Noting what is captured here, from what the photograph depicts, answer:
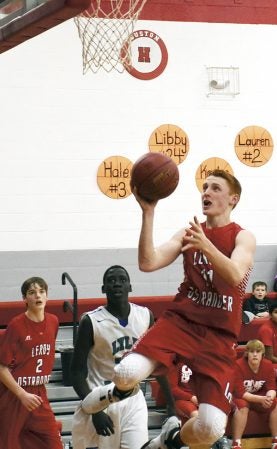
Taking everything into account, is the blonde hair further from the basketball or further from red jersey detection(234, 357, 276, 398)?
the basketball

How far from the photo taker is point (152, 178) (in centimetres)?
521

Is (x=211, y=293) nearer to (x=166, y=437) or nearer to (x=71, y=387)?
(x=166, y=437)

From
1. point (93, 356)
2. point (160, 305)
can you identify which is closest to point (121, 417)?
point (93, 356)

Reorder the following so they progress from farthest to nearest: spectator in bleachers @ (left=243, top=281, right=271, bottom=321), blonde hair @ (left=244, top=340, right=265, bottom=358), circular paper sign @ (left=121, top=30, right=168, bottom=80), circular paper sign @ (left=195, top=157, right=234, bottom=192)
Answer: circular paper sign @ (left=195, top=157, right=234, bottom=192)
circular paper sign @ (left=121, top=30, right=168, bottom=80)
spectator in bleachers @ (left=243, top=281, right=271, bottom=321)
blonde hair @ (left=244, top=340, right=265, bottom=358)

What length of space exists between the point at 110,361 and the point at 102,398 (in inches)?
42.2

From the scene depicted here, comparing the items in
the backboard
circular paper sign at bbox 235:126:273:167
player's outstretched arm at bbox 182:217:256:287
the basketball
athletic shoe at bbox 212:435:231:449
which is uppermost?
the backboard

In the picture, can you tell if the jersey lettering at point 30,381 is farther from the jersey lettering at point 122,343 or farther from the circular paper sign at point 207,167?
the circular paper sign at point 207,167

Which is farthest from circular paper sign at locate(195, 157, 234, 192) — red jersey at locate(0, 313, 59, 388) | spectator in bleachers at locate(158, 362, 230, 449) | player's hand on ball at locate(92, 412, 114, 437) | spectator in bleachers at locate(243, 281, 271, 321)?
player's hand on ball at locate(92, 412, 114, 437)

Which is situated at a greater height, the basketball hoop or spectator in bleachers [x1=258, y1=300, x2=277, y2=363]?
the basketball hoop

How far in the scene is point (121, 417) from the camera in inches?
258

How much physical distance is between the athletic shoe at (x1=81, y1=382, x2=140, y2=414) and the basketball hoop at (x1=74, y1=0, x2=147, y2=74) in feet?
19.3

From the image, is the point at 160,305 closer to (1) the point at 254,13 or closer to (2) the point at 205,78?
(2) the point at 205,78

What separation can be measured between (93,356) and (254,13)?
697 centimetres

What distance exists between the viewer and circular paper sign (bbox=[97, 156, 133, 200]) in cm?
1181
